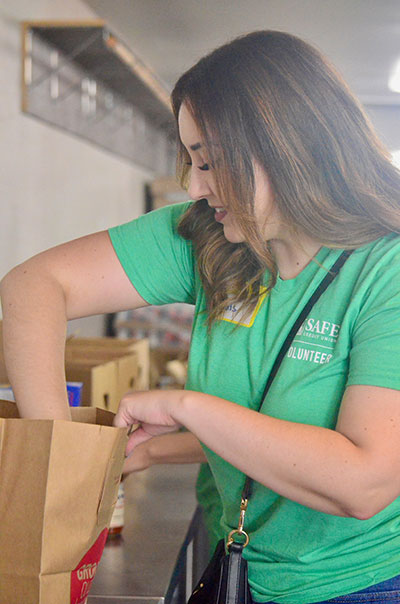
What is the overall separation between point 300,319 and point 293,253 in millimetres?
137

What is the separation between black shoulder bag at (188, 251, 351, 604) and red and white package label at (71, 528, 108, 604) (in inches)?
8.3

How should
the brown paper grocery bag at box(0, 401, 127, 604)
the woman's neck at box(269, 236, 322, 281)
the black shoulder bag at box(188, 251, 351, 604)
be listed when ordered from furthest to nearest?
1. the woman's neck at box(269, 236, 322, 281)
2. the black shoulder bag at box(188, 251, 351, 604)
3. the brown paper grocery bag at box(0, 401, 127, 604)

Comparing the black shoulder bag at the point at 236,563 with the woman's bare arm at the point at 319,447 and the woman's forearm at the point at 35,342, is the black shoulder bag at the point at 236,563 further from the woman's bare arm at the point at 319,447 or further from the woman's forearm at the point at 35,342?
the woman's forearm at the point at 35,342

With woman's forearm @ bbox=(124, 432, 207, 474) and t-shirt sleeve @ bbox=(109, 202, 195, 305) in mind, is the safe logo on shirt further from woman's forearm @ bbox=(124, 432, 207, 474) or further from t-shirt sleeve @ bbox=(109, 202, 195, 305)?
woman's forearm @ bbox=(124, 432, 207, 474)

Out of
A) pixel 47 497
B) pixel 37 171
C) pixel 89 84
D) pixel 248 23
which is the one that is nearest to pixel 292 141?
pixel 47 497

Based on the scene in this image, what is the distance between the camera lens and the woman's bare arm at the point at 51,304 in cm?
116

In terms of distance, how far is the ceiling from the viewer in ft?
12.3

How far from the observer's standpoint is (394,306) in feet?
3.28

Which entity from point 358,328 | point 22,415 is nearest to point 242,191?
point 358,328

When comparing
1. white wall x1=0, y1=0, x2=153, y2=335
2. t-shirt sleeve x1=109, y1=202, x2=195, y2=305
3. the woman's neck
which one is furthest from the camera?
white wall x1=0, y1=0, x2=153, y2=335

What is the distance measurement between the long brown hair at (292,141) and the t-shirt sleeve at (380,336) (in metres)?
0.13

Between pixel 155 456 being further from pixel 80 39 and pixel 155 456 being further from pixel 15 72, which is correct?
pixel 80 39

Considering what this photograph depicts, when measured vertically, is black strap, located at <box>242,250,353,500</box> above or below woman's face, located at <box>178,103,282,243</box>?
below

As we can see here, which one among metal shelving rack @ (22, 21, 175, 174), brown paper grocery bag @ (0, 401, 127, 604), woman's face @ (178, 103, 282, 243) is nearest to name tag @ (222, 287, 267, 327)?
woman's face @ (178, 103, 282, 243)
